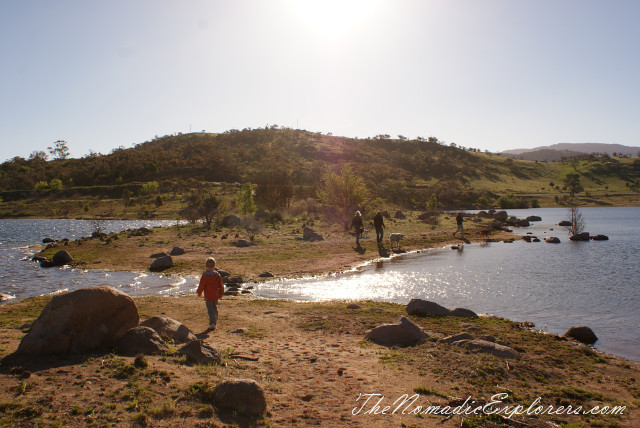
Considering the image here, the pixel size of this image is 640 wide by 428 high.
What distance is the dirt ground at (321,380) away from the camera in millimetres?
6438

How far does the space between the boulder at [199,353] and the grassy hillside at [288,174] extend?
47.3 metres

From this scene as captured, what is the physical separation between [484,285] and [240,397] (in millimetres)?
15637

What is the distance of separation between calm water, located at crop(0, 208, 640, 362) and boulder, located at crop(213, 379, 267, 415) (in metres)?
9.72

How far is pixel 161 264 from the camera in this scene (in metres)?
22.3

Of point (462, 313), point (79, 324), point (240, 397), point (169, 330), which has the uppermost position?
point (79, 324)

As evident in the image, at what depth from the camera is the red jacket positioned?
12.1 metres

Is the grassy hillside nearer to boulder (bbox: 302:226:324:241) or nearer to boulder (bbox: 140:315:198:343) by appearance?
boulder (bbox: 302:226:324:241)

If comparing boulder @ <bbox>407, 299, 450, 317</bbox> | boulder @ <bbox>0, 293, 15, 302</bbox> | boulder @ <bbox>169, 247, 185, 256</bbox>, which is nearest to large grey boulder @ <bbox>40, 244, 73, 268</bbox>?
boulder @ <bbox>169, 247, 185, 256</bbox>

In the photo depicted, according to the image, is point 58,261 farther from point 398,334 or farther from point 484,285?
point 484,285

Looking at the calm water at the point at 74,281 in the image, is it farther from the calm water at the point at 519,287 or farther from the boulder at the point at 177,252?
the boulder at the point at 177,252

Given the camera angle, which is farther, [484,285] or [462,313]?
[484,285]

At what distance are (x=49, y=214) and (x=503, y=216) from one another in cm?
7945

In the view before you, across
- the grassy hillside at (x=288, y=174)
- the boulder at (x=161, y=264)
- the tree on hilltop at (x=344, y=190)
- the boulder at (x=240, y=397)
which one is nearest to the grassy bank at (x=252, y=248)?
the boulder at (x=161, y=264)

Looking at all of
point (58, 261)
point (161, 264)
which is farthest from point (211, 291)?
point (58, 261)
